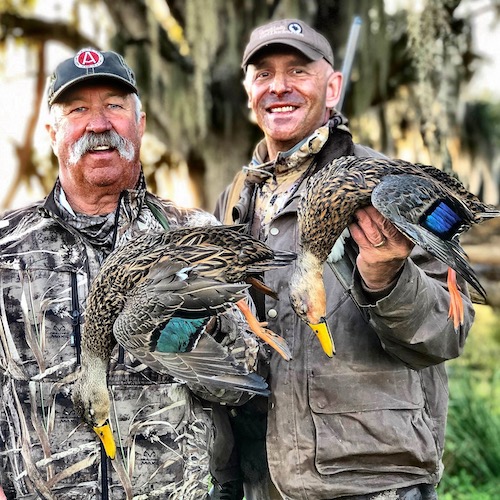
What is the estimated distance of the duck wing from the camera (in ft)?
9.30

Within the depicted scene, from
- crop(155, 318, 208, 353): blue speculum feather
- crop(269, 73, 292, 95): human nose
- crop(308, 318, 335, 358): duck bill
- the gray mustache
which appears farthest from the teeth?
crop(155, 318, 208, 353): blue speculum feather

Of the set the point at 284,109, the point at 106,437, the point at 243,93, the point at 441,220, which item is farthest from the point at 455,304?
the point at 243,93

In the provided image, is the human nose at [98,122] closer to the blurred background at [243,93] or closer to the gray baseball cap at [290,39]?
the gray baseball cap at [290,39]

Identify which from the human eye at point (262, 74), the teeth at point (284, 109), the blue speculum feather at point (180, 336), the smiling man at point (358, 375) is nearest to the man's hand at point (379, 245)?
the smiling man at point (358, 375)

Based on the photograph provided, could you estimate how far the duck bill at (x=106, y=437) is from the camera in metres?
3.16

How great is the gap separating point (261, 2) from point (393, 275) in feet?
19.5

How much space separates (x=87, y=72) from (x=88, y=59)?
8 cm

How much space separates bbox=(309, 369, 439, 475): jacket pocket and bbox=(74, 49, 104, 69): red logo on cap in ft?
5.30

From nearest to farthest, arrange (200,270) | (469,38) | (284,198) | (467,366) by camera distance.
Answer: (200,270) < (284,198) < (467,366) < (469,38)

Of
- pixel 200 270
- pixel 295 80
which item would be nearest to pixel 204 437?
pixel 200 270

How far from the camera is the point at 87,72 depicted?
11.4 ft

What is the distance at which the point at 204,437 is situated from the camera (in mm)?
3463

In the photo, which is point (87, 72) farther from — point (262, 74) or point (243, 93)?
point (243, 93)

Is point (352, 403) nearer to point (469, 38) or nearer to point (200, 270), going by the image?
point (200, 270)
